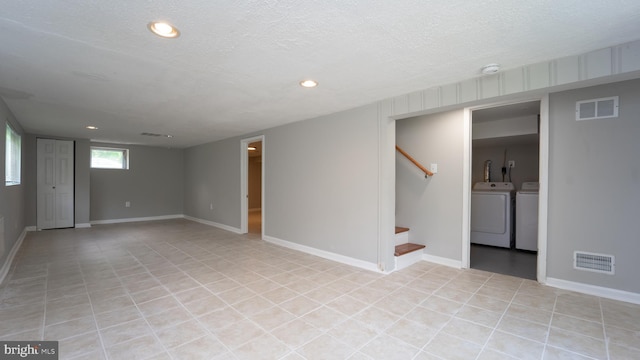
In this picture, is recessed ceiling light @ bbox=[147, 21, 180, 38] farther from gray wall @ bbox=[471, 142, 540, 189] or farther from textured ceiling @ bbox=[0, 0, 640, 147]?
gray wall @ bbox=[471, 142, 540, 189]

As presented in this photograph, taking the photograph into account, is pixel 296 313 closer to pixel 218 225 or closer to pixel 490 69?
pixel 490 69

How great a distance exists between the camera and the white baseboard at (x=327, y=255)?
3484 millimetres

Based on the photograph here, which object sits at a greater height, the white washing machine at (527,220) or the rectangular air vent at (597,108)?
the rectangular air vent at (597,108)

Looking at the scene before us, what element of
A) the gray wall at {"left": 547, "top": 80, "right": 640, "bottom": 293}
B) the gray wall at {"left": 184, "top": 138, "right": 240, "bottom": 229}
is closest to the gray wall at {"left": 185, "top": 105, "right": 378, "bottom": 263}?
the gray wall at {"left": 184, "top": 138, "right": 240, "bottom": 229}

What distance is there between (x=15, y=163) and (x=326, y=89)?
211 inches

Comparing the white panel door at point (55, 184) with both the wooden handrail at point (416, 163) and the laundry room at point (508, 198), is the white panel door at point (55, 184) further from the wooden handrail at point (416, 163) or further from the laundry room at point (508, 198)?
the laundry room at point (508, 198)

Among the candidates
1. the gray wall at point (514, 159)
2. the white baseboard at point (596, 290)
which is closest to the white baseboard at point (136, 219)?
the gray wall at point (514, 159)

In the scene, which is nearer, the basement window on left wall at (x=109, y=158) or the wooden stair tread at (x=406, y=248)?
the wooden stair tread at (x=406, y=248)

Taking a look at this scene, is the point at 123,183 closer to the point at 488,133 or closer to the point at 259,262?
the point at 259,262

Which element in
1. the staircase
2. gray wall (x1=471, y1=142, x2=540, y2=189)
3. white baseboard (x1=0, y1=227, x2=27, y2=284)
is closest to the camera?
white baseboard (x1=0, y1=227, x2=27, y2=284)

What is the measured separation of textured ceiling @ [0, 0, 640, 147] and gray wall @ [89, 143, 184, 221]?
4451 mm

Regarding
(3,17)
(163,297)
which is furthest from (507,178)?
(3,17)

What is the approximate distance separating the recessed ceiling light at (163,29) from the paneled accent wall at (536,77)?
91.2 inches

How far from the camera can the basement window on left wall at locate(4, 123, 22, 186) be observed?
394cm
